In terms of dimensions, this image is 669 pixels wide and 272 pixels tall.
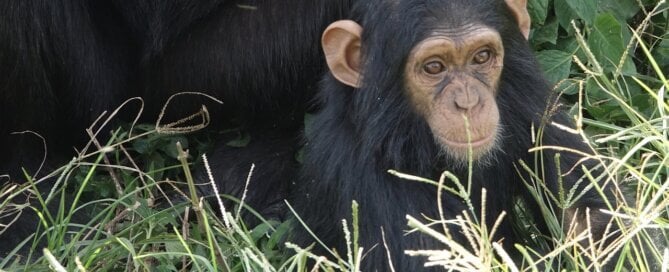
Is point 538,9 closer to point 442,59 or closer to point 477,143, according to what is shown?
Result: point 442,59

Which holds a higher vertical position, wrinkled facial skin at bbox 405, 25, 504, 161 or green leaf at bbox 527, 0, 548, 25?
wrinkled facial skin at bbox 405, 25, 504, 161

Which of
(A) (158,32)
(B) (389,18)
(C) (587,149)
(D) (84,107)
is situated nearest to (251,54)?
(A) (158,32)

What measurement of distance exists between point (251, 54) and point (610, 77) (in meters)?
1.50

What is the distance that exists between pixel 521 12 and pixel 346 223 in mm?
994

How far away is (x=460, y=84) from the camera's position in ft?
13.9

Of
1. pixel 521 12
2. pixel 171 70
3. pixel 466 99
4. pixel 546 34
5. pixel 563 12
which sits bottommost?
pixel 171 70

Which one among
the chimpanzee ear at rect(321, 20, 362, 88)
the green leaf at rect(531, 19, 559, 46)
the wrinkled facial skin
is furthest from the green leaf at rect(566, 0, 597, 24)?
the chimpanzee ear at rect(321, 20, 362, 88)

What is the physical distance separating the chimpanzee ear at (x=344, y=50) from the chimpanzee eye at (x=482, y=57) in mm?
433

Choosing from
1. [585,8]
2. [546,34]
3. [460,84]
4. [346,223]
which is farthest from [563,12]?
[346,223]

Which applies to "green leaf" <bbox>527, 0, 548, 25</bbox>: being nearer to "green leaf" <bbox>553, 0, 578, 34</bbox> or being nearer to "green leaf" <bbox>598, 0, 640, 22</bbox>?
"green leaf" <bbox>553, 0, 578, 34</bbox>

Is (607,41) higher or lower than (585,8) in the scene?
lower

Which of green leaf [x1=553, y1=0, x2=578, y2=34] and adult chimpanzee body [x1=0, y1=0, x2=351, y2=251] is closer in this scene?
adult chimpanzee body [x1=0, y1=0, x2=351, y2=251]

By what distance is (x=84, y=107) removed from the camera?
214 inches

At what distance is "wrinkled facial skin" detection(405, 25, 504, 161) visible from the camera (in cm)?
417
